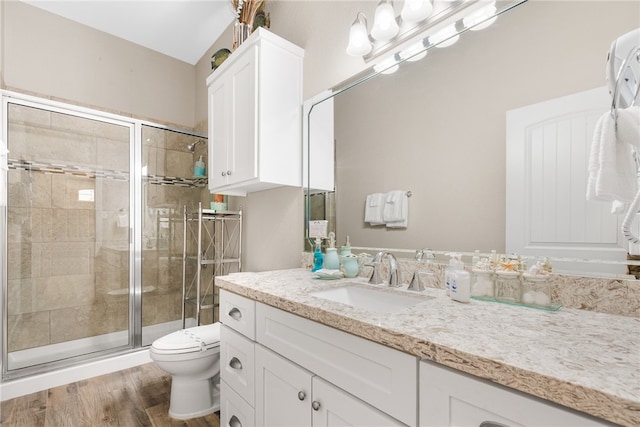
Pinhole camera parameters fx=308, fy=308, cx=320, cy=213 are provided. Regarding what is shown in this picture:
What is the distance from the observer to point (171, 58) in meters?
3.30

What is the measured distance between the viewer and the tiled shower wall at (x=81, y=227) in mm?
2383

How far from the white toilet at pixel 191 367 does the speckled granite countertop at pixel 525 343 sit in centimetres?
95

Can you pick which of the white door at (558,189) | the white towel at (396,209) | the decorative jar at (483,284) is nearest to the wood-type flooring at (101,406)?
the white towel at (396,209)

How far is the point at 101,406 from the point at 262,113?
2028 millimetres

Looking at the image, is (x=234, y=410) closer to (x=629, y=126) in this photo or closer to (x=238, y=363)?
(x=238, y=363)

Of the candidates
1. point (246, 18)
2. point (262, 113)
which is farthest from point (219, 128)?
point (246, 18)

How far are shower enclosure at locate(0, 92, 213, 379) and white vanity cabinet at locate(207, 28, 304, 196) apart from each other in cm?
132

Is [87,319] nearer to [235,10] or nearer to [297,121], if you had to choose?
[297,121]

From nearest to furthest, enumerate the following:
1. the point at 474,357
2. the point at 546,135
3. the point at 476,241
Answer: the point at 474,357 < the point at 546,135 < the point at 476,241

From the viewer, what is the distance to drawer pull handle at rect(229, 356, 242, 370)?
1.35 metres

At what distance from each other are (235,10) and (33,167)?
2035mm

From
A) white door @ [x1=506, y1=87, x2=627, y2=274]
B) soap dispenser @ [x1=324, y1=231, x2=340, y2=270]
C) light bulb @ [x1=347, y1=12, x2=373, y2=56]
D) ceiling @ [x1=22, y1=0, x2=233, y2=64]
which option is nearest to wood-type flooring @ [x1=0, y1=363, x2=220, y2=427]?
soap dispenser @ [x1=324, y1=231, x2=340, y2=270]

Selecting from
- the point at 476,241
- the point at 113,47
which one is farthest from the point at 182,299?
the point at 476,241

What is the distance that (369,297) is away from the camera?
4.19ft
